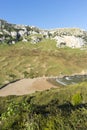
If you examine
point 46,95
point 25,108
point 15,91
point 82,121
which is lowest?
point 15,91

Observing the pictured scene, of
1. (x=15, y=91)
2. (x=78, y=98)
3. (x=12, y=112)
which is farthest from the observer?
(x=15, y=91)

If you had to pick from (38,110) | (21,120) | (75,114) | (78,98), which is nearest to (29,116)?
(21,120)

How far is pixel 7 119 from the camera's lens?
131 ft

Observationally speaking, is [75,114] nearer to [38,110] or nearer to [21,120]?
[38,110]

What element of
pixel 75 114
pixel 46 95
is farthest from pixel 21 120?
pixel 46 95

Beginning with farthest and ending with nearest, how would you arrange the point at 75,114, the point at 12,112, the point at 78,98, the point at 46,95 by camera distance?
the point at 46,95
the point at 78,98
the point at 75,114
the point at 12,112

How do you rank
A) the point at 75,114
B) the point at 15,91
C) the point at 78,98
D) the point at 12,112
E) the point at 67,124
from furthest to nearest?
the point at 15,91 < the point at 78,98 < the point at 75,114 < the point at 67,124 < the point at 12,112

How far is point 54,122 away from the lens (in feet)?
136

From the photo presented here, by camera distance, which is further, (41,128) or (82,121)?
(82,121)

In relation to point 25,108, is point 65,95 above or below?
below

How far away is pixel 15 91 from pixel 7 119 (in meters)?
157

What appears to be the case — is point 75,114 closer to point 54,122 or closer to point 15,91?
point 54,122

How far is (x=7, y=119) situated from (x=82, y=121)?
35.6ft

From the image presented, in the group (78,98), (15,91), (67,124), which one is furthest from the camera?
(15,91)
